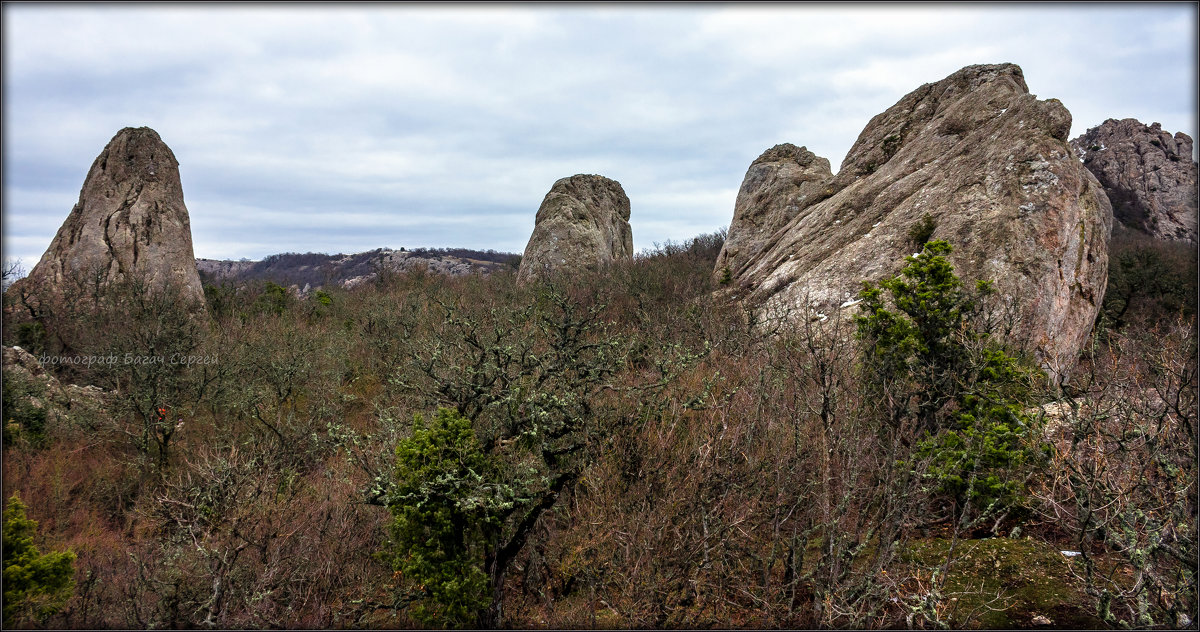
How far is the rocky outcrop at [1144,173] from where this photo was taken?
196 feet

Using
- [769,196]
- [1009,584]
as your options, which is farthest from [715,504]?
[769,196]

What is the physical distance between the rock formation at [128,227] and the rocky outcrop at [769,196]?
21123 mm

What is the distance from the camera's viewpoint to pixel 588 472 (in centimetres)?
745

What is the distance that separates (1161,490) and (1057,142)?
474 inches

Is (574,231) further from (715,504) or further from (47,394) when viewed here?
(715,504)

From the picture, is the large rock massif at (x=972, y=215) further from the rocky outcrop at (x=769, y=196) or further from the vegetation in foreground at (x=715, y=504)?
the vegetation in foreground at (x=715, y=504)

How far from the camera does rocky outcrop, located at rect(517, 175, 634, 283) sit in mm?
31156

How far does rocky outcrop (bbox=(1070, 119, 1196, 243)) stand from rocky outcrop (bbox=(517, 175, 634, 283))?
52260mm

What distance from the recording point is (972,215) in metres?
14.5

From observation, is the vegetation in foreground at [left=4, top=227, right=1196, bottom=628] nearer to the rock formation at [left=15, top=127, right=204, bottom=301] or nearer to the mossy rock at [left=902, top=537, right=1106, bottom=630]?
the mossy rock at [left=902, top=537, right=1106, bottom=630]

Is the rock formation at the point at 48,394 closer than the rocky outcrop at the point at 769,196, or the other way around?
the rock formation at the point at 48,394

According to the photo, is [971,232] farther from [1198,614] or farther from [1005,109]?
[1198,614]

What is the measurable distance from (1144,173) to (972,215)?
74957 mm

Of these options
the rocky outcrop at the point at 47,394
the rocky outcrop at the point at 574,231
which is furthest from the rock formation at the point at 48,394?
the rocky outcrop at the point at 574,231
